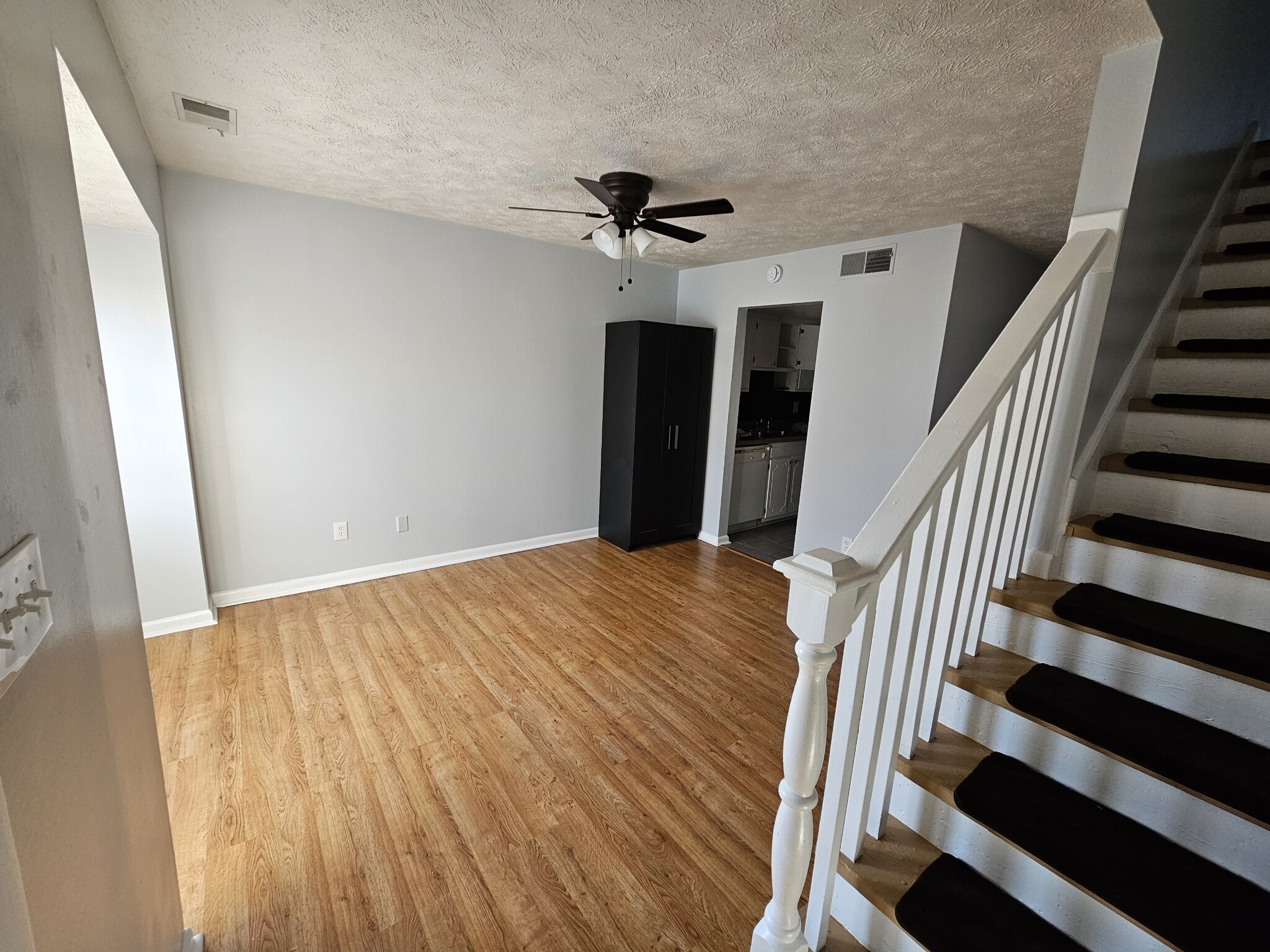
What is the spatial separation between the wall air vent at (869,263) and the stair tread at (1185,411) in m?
1.91

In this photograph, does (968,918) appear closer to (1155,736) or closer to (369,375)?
(1155,736)

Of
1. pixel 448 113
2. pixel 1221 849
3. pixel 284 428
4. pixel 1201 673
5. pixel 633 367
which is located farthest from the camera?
pixel 633 367

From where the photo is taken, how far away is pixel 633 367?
14.0 feet

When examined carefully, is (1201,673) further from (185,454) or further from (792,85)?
→ (185,454)

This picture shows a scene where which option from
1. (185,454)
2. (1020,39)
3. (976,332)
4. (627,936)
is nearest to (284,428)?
(185,454)

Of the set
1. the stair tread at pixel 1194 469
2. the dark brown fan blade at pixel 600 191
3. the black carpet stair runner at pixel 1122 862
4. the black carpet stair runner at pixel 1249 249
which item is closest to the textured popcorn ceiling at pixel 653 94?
the dark brown fan blade at pixel 600 191

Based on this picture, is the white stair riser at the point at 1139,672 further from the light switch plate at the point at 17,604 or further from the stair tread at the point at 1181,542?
the light switch plate at the point at 17,604

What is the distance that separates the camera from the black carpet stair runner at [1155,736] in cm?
103

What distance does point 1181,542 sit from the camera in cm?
144

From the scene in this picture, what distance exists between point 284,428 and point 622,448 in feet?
7.92

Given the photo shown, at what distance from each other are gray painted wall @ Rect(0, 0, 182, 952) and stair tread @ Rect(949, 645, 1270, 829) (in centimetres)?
174

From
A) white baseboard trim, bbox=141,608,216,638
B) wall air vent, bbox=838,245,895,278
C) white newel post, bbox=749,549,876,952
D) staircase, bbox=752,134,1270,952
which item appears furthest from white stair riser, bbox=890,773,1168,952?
white baseboard trim, bbox=141,608,216,638

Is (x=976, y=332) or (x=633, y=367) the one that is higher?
(x=976, y=332)

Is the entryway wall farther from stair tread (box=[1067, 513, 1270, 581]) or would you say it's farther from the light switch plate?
the light switch plate
